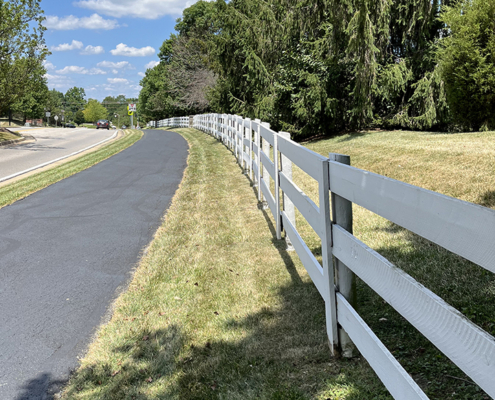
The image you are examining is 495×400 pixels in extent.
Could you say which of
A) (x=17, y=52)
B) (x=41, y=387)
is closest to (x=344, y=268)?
(x=41, y=387)

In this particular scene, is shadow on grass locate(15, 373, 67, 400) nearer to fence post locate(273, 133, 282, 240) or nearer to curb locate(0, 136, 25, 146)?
fence post locate(273, 133, 282, 240)

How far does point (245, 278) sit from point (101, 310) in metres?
1.49

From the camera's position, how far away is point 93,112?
166 meters

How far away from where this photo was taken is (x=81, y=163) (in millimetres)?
13750

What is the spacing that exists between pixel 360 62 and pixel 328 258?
468 inches

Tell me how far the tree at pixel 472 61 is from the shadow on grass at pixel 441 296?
24.0 feet

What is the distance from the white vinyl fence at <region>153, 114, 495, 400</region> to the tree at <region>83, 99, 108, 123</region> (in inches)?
6834

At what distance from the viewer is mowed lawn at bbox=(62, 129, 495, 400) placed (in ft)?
9.45

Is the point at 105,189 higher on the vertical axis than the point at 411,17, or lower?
lower

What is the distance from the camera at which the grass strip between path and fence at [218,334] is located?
115 inches

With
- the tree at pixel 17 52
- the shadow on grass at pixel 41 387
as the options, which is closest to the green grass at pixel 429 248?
the shadow on grass at pixel 41 387

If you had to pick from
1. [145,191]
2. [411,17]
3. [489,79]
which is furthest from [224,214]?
[411,17]

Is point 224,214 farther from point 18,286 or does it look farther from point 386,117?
point 386,117

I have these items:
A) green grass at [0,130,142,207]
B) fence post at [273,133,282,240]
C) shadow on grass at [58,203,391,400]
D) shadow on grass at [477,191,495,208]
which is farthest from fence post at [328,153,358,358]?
green grass at [0,130,142,207]
